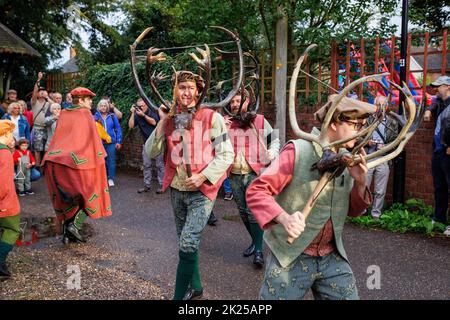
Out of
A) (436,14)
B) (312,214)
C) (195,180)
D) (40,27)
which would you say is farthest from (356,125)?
(40,27)

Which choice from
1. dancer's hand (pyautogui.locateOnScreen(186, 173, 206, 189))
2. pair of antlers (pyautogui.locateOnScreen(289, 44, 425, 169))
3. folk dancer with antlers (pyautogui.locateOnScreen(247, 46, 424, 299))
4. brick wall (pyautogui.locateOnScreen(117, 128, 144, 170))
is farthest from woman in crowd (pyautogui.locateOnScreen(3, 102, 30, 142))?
pair of antlers (pyautogui.locateOnScreen(289, 44, 425, 169))

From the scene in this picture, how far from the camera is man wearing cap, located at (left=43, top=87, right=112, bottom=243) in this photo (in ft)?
20.2

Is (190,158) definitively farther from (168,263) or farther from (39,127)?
(39,127)

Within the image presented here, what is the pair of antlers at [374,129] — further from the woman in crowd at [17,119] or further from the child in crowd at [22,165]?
the woman in crowd at [17,119]

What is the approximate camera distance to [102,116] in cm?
1035

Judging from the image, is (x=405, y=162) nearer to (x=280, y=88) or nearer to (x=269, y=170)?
(x=280, y=88)

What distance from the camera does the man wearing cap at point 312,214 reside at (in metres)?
2.67

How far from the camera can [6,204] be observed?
4824 millimetres

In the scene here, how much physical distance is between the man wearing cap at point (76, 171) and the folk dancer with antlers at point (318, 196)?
3.95 metres

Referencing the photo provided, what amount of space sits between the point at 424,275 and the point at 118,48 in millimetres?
17146

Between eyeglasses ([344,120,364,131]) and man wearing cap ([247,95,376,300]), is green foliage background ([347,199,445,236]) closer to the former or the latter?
man wearing cap ([247,95,376,300])

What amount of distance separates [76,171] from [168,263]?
1797 mm

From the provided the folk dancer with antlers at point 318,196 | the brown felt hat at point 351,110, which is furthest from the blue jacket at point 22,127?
the brown felt hat at point 351,110
